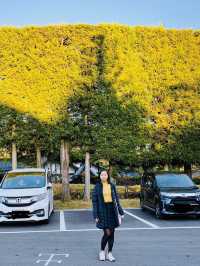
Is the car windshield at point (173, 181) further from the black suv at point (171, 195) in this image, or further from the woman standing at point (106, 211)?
the woman standing at point (106, 211)

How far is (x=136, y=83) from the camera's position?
82.0 feet

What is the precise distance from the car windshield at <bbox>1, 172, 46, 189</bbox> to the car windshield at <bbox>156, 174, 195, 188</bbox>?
4.09 meters

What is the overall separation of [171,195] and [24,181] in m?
4.82

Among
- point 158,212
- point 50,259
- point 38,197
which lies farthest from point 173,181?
point 50,259

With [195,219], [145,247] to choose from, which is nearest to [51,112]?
[195,219]

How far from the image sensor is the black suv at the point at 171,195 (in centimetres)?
1622

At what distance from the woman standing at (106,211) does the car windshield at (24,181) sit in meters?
6.78

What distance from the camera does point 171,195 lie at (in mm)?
16344

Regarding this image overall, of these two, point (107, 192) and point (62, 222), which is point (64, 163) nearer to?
point (62, 222)

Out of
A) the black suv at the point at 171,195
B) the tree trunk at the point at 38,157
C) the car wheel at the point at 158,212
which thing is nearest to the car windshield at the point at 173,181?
the black suv at the point at 171,195

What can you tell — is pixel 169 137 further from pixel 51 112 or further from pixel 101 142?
pixel 51 112

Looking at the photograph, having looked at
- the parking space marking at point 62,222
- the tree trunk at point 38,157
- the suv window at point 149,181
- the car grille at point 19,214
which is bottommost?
the parking space marking at point 62,222

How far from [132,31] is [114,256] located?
Answer: 17.2 m

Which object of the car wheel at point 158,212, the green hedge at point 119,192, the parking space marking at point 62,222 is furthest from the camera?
the green hedge at point 119,192
